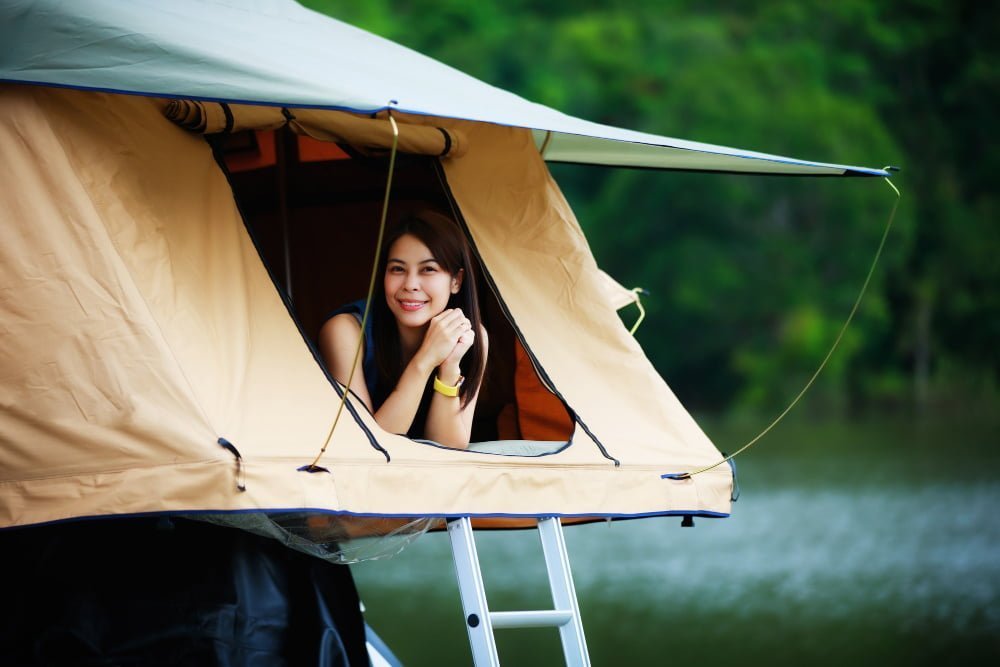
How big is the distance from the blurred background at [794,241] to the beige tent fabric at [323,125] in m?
7.59

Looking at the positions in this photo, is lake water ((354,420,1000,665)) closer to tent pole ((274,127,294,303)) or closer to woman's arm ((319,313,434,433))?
tent pole ((274,127,294,303))

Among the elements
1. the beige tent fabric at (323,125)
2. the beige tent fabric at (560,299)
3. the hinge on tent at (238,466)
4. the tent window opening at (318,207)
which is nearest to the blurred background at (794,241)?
the tent window opening at (318,207)

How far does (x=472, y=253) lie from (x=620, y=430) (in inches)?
26.0

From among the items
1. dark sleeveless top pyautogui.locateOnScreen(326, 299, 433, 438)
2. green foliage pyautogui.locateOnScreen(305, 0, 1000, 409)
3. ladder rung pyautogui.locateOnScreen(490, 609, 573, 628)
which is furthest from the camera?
green foliage pyautogui.locateOnScreen(305, 0, 1000, 409)

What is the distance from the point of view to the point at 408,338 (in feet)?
→ 12.2

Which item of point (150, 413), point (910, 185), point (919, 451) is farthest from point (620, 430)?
point (910, 185)

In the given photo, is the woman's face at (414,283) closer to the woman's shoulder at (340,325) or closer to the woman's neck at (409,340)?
the woman's neck at (409,340)

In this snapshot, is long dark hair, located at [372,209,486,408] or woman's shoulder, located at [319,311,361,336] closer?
woman's shoulder, located at [319,311,361,336]

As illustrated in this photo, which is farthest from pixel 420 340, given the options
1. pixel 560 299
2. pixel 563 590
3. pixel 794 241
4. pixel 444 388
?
pixel 794 241

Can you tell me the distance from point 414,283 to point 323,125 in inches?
18.5

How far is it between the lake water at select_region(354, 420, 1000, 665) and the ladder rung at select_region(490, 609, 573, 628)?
494 centimetres

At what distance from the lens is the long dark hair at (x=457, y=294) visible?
12.0 feet

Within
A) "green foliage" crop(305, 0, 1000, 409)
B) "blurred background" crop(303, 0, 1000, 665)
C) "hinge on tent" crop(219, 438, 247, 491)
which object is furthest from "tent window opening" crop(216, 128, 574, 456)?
"green foliage" crop(305, 0, 1000, 409)

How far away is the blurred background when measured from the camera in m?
Result: 12.8
